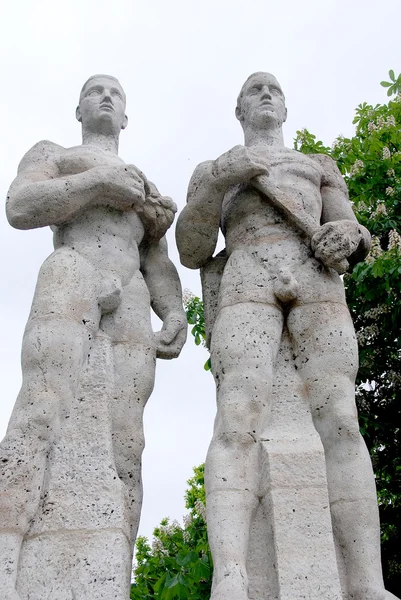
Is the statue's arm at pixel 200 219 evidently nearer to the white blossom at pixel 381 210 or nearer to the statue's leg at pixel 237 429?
the statue's leg at pixel 237 429

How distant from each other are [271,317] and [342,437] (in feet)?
3.08

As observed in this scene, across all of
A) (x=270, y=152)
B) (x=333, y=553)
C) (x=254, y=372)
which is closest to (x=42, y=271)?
(x=254, y=372)

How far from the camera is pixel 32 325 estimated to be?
18.7ft

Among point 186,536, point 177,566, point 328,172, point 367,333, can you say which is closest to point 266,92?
point 328,172

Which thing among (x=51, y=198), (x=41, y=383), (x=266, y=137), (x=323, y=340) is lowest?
(x=41, y=383)

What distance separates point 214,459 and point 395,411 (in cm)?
434

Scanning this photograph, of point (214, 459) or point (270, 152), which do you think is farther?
point (270, 152)

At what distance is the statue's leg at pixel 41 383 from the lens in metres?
5.03

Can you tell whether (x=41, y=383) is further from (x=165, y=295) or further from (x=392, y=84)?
(x=392, y=84)

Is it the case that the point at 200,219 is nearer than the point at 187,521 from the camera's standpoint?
Yes

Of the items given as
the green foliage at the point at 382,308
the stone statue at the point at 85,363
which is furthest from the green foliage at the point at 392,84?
the stone statue at the point at 85,363

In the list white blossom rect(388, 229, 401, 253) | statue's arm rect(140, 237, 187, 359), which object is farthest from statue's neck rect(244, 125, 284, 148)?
white blossom rect(388, 229, 401, 253)

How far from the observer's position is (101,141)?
23.4ft

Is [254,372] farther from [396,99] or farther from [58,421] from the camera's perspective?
[396,99]
